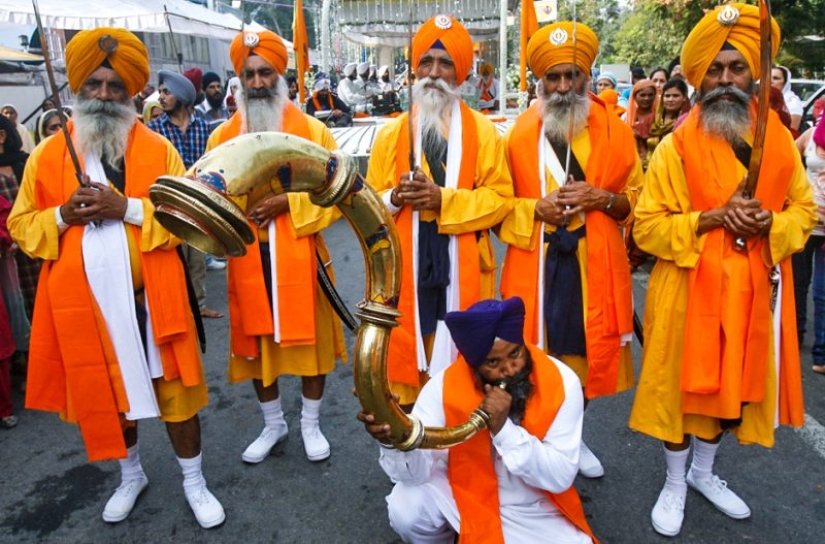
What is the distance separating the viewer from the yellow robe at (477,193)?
2.94 m

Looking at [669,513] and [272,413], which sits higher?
[272,413]

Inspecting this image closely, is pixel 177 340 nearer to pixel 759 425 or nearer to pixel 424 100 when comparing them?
pixel 424 100

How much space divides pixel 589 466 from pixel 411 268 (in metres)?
1.33

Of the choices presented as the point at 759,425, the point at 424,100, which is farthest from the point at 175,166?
the point at 759,425

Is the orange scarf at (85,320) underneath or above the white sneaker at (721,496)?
above

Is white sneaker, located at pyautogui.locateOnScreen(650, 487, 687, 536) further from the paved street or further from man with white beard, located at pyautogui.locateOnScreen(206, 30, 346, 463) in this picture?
man with white beard, located at pyautogui.locateOnScreen(206, 30, 346, 463)

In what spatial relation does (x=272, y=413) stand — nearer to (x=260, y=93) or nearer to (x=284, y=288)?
(x=284, y=288)

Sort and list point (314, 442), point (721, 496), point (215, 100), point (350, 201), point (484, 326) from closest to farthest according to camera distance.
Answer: point (350, 201) → point (484, 326) → point (721, 496) → point (314, 442) → point (215, 100)

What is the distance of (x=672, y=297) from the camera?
2725 millimetres

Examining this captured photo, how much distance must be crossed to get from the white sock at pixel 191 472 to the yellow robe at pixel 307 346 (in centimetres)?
53

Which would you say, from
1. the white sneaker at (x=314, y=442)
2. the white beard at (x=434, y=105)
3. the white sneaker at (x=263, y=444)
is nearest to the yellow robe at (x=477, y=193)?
the white beard at (x=434, y=105)

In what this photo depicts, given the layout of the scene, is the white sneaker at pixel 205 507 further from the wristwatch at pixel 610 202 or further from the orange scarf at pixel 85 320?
the wristwatch at pixel 610 202

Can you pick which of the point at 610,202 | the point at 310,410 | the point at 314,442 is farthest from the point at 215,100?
the point at 610,202

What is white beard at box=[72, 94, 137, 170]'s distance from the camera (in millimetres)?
2703
